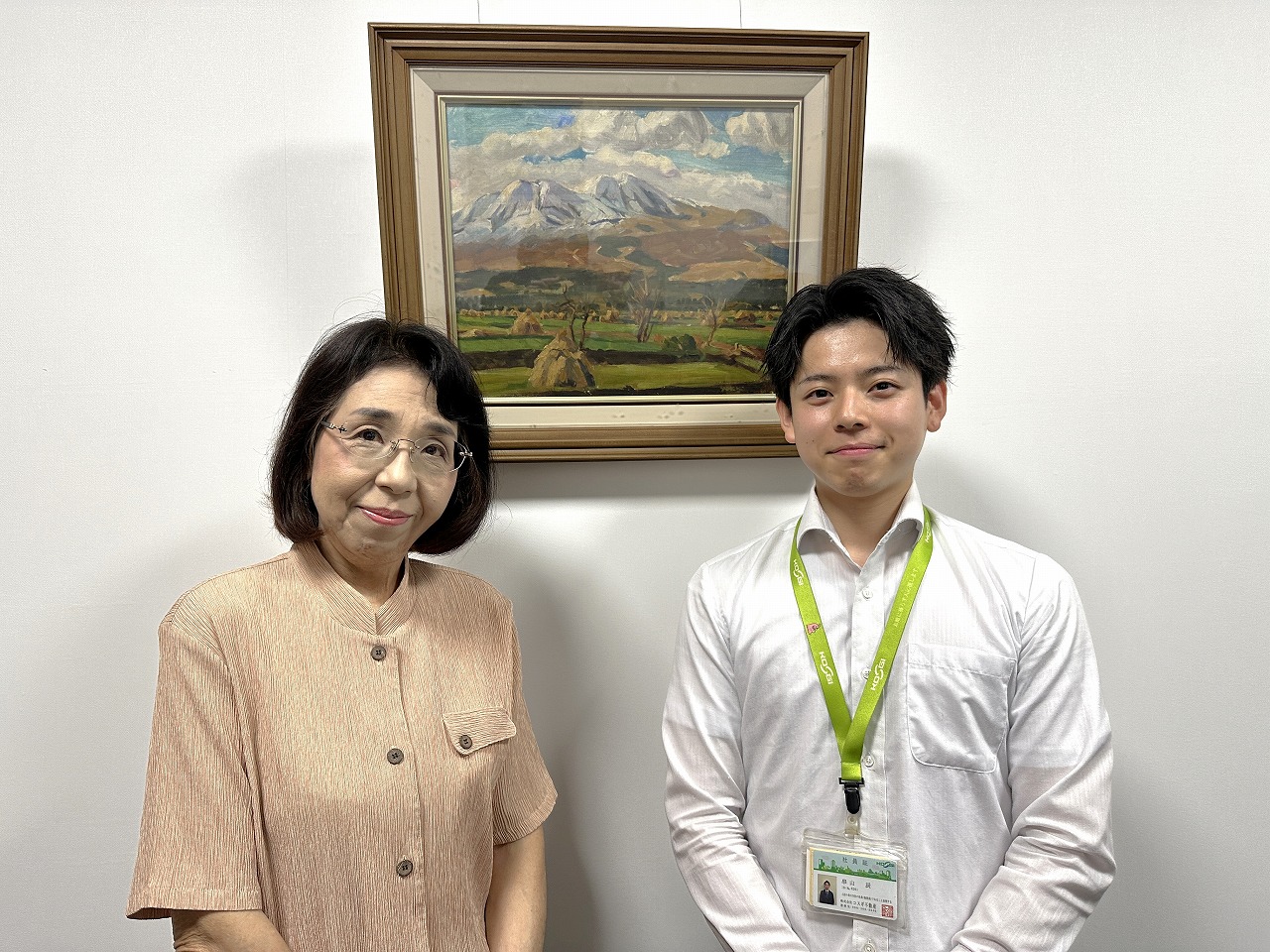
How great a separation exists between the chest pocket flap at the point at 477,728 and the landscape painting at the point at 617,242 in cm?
69

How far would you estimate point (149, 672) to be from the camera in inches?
73.1

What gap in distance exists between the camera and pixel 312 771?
128cm

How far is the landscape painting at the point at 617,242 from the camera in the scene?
1746 mm

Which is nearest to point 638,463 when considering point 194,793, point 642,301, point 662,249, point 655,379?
point 655,379

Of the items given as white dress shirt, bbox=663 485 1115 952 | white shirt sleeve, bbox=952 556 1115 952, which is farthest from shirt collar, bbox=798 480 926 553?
white shirt sleeve, bbox=952 556 1115 952

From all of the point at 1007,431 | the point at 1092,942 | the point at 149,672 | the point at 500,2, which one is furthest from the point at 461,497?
the point at 1092,942

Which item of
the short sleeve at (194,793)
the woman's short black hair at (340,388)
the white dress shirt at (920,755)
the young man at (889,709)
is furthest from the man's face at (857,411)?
the short sleeve at (194,793)

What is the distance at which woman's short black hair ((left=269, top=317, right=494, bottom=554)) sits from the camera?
1.34 metres

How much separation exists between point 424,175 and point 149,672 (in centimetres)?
124

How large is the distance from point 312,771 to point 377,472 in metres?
0.47

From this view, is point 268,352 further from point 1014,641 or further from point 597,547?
point 1014,641

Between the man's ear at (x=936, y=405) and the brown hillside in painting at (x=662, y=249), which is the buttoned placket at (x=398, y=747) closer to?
the brown hillside in painting at (x=662, y=249)

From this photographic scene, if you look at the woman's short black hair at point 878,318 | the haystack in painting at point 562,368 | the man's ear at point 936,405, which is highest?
the woman's short black hair at point 878,318

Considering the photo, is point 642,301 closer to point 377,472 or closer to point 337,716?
point 377,472
